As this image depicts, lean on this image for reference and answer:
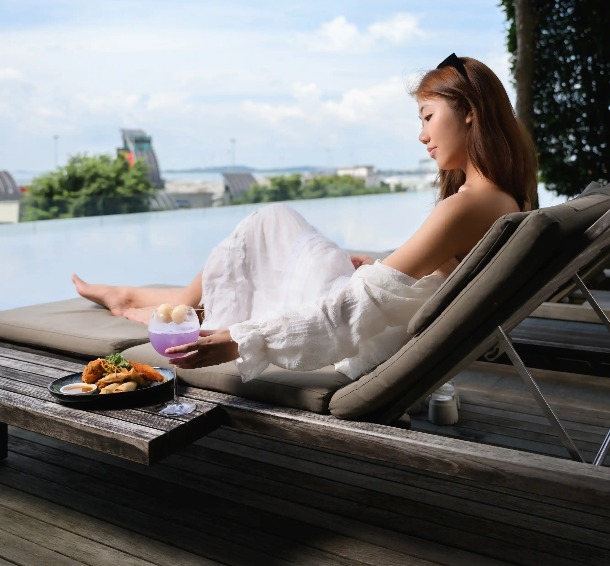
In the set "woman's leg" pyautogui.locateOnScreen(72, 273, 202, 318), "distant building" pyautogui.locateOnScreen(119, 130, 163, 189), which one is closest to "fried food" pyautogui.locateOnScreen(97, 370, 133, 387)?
"woman's leg" pyautogui.locateOnScreen(72, 273, 202, 318)

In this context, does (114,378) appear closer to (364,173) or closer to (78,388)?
(78,388)

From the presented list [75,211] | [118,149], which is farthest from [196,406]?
[118,149]

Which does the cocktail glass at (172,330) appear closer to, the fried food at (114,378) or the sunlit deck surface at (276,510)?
the fried food at (114,378)

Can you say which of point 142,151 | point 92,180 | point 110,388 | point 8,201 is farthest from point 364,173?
point 110,388

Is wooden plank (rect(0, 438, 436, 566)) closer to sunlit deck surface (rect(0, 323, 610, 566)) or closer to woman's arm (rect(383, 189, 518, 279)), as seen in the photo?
sunlit deck surface (rect(0, 323, 610, 566))

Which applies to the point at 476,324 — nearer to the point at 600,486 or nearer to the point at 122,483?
the point at 600,486
